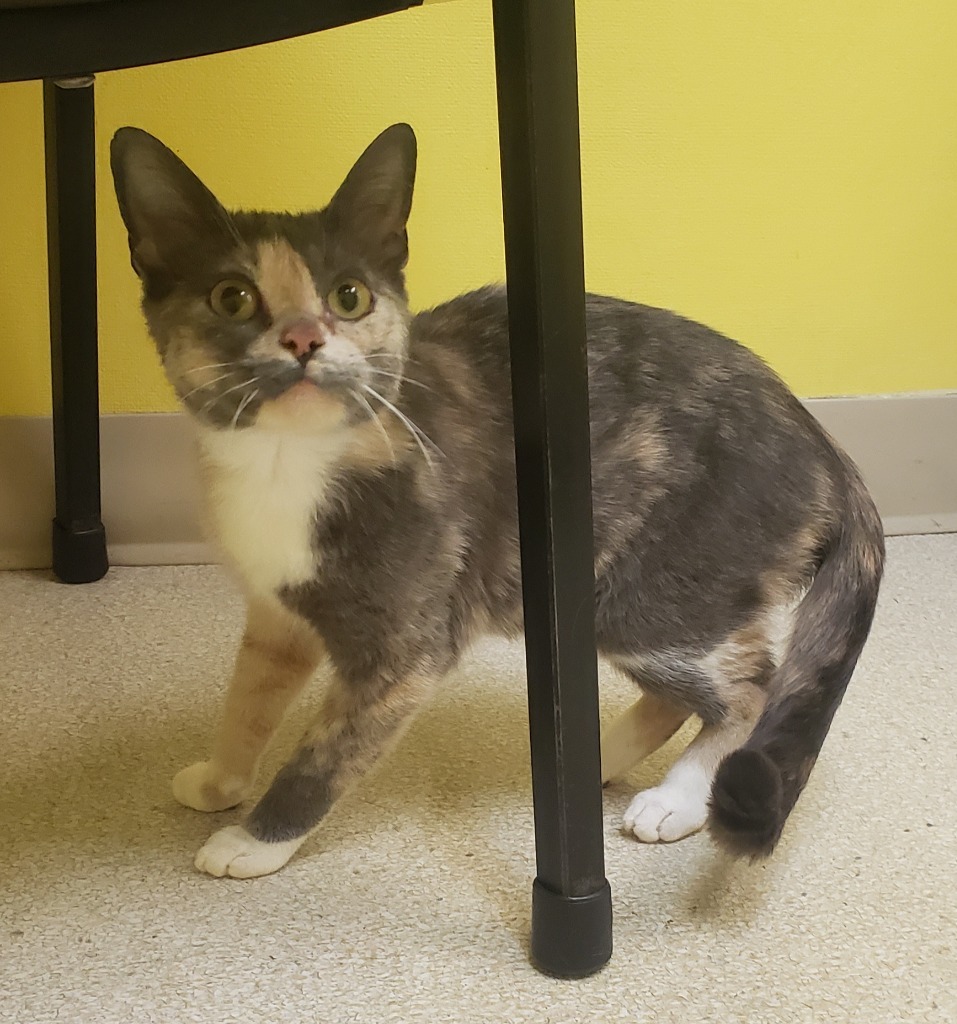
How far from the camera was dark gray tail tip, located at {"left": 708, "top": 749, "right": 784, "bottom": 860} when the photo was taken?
0.71 meters

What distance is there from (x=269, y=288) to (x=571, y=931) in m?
0.49

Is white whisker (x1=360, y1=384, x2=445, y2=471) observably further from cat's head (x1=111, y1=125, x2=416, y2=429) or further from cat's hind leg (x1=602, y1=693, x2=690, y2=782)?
cat's hind leg (x1=602, y1=693, x2=690, y2=782)

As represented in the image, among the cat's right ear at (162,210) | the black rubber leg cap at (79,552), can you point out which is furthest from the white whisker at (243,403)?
the black rubber leg cap at (79,552)

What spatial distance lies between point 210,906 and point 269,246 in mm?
490

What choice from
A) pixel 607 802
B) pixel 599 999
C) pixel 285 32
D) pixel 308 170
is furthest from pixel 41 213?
pixel 599 999

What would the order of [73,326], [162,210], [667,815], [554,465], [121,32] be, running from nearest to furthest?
[121,32], [554,465], [162,210], [667,815], [73,326]

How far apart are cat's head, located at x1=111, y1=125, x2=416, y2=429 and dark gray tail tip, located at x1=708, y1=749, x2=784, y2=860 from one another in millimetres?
363

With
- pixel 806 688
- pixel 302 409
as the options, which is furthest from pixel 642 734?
pixel 302 409

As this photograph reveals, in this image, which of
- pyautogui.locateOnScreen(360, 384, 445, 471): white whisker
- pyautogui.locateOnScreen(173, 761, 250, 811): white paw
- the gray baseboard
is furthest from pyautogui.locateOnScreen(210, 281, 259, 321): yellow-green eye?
the gray baseboard

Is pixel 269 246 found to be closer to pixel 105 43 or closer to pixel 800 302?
pixel 105 43

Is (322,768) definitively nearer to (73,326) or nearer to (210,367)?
(210,367)

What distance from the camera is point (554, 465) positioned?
684 millimetres

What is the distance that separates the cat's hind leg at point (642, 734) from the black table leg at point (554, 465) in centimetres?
27

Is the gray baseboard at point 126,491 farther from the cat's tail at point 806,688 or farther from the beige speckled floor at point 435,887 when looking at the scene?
the cat's tail at point 806,688
